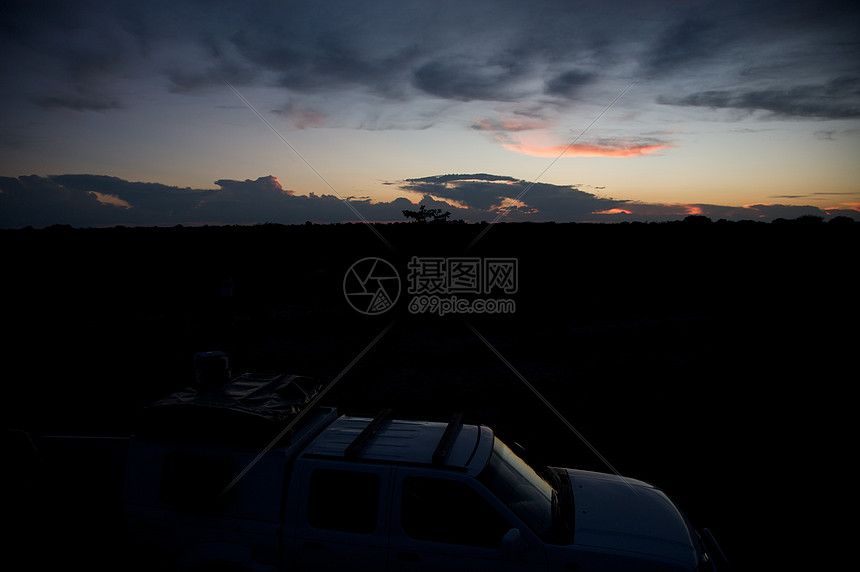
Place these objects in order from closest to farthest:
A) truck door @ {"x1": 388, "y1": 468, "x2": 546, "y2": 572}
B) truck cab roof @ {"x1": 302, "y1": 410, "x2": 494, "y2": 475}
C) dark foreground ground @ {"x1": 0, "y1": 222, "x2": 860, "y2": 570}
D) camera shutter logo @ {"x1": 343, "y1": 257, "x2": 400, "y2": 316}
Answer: truck door @ {"x1": 388, "y1": 468, "x2": 546, "y2": 572} < truck cab roof @ {"x1": 302, "y1": 410, "x2": 494, "y2": 475} < dark foreground ground @ {"x1": 0, "y1": 222, "x2": 860, "y2": 570} < camera shutter logo @ {"x1": 343, "y1": 257, "x2": 400, "y2": 316}

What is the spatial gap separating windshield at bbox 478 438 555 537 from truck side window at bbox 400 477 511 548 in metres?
0.17

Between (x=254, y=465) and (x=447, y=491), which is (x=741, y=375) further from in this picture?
(x=254, y=465)

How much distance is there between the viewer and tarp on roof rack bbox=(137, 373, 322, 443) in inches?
141

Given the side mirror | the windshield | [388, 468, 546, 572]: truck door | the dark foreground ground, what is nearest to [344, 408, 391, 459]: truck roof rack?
[388, 468, 546, 572]: truck door

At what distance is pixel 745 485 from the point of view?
6.28 m

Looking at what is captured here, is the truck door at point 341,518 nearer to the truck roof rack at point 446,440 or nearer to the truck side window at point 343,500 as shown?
the truck side window at point 343,500

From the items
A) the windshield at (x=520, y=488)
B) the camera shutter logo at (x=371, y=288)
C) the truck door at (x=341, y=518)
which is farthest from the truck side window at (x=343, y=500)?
the camera shutter logo at (x=371, y=288)

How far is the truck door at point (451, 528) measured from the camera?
323 cm

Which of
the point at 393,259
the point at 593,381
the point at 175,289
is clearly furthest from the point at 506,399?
the point at 393,259

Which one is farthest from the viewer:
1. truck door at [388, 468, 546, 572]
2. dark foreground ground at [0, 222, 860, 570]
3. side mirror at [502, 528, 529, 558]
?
dark foreground ground at [0, 222, 860, 570]

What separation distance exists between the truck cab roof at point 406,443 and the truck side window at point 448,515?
0.52 ft

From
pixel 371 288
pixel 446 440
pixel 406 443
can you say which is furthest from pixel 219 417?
pixel 371 288

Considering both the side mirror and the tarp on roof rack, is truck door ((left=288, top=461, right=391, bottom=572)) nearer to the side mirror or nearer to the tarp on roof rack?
the tarp on roof rack

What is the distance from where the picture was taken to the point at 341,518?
3.47 meters
